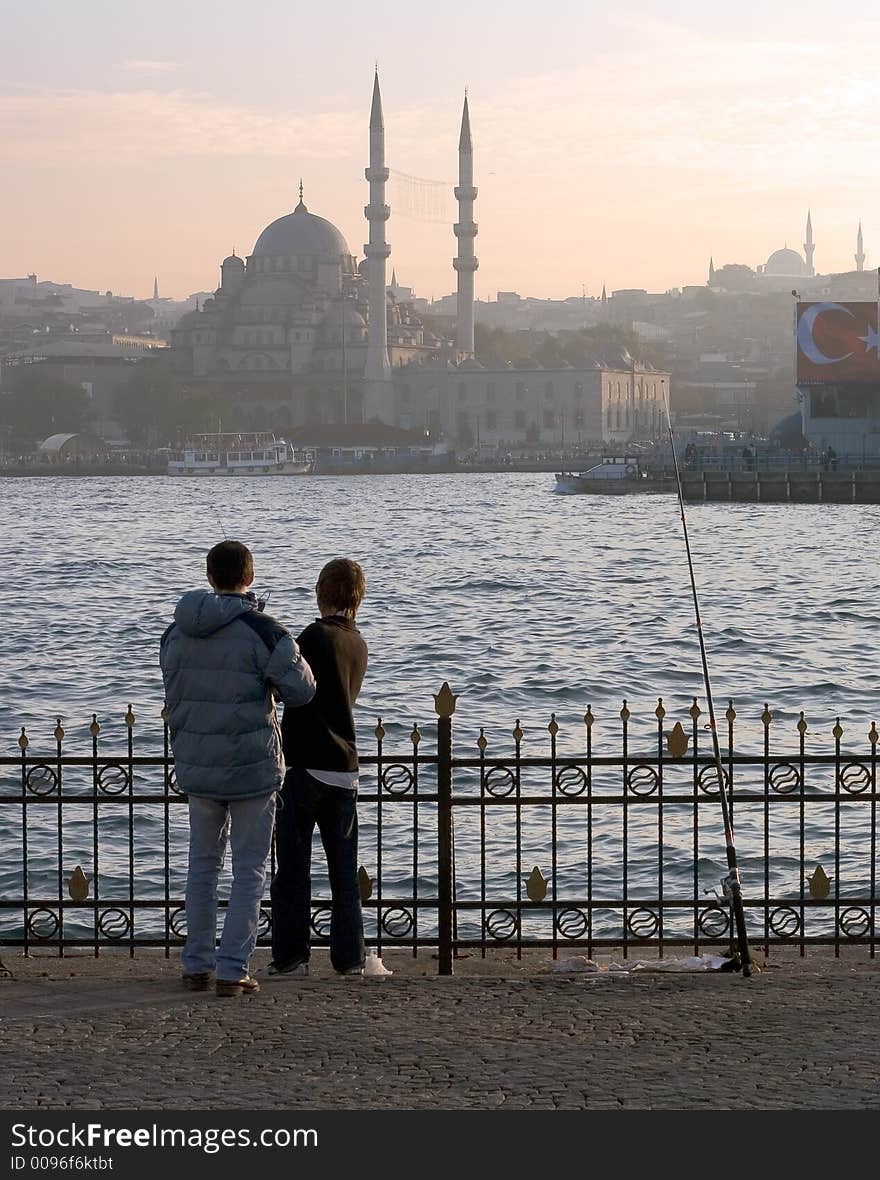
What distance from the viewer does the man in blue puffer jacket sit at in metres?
5.01

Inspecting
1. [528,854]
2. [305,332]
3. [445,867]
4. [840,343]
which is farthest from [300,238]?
[445,867]

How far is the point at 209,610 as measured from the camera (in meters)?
4.99

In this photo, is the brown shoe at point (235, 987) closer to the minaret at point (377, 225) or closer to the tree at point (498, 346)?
the minaret at point (377, 225)

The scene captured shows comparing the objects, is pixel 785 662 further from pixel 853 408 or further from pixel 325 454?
pixel 325 454

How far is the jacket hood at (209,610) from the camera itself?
499 cm

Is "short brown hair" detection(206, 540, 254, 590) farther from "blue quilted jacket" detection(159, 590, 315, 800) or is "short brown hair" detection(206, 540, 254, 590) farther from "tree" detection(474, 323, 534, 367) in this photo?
"tree" detection(474, 323, 534, 367)

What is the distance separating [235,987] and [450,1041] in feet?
2.41

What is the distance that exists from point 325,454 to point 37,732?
3436 inches

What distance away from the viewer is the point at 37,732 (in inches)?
590

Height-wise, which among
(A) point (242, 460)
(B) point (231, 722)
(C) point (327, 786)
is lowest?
(C) point (327, 786)

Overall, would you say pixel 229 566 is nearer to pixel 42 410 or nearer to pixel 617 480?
pixel 617 480

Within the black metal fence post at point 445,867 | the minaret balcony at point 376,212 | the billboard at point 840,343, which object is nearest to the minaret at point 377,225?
the minaret balcony at point 376,212
